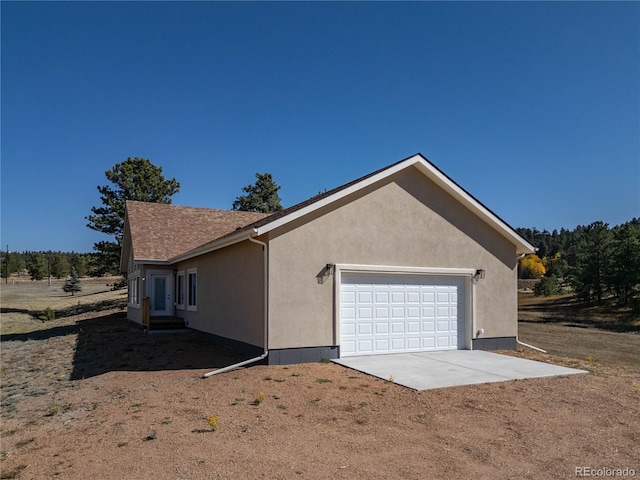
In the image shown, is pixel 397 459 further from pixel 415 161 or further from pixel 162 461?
pixel 415 161

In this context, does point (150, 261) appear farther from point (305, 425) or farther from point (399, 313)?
point (305, 425)

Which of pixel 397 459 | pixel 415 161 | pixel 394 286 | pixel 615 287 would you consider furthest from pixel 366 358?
pixel 615 287

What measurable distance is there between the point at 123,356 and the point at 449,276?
928 cm

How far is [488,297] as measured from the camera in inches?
556

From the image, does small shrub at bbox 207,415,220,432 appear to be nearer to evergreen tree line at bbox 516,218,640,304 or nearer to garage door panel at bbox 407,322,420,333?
garage door panel at bbox 407,322,420,333

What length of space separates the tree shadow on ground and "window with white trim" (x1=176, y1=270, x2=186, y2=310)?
1794mm

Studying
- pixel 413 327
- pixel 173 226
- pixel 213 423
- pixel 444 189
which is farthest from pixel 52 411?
pixel 173 226

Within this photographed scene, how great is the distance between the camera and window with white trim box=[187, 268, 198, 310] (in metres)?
17.5

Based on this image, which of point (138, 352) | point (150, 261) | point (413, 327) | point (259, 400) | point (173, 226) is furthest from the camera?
point (173, 226)

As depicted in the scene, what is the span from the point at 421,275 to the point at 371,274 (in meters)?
1.64

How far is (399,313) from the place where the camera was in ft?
42.0

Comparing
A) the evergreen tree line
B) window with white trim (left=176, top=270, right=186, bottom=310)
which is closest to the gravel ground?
window with white trim (left=176, top=270, right=186, bottom=310)

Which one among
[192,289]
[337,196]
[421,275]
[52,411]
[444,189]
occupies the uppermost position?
[444,189]

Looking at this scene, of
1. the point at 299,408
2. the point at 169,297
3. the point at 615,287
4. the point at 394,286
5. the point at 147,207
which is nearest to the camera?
the point at 299,408
